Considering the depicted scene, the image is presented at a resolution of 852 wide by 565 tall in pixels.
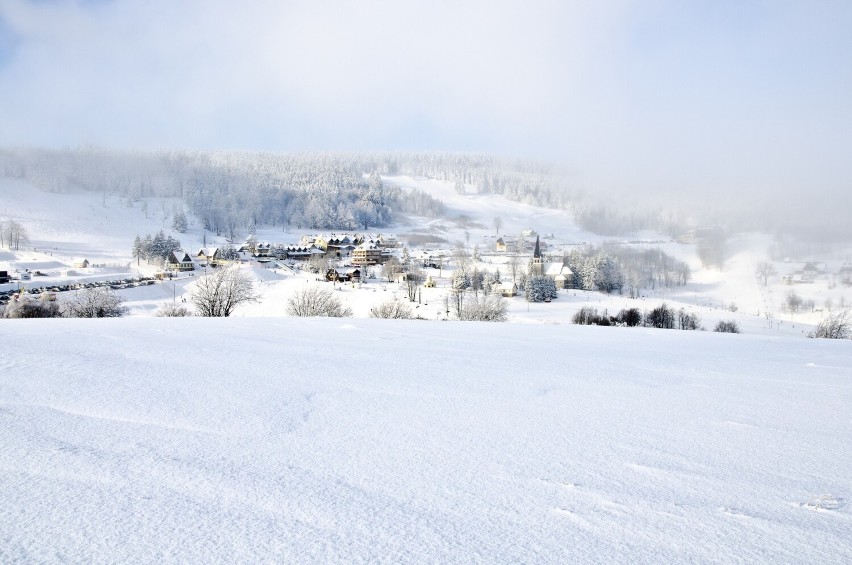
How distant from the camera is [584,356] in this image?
8008 millimetres

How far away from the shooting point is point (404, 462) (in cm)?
308

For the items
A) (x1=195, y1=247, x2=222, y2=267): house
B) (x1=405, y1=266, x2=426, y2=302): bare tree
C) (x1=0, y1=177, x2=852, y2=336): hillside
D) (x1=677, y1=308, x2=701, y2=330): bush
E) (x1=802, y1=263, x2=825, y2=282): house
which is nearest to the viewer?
(x1=677, y1=308, x2=701, y2=330): bush

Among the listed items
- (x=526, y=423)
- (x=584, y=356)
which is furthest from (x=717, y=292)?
(x=526, y=423)

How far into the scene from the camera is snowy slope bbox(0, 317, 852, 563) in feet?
7.10

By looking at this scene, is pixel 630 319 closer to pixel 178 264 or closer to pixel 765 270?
pixel 765 270

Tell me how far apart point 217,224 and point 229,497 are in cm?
15008

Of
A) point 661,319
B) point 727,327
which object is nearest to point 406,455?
point 727,327

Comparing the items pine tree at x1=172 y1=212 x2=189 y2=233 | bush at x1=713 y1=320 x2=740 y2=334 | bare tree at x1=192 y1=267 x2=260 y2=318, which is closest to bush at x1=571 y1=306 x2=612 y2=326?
bush at x1=713 y1=320 x2=740 y2=334

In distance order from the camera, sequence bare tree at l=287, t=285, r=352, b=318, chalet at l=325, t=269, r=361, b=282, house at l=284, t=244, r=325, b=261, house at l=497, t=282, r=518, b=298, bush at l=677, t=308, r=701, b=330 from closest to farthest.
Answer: bare tree at l=287, t=285, r=352, b=318, bush at l=677, t=308, r=701, b=330, house at l=497, t=282, r=518, b=298, chalet at l=325, t=269, r=361, b=282, house at l=284, t=244, r=325, b=261

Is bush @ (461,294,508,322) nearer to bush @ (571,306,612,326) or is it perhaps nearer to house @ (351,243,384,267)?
bush @ (571,306,612,326)

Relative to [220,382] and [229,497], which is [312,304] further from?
[229,497]

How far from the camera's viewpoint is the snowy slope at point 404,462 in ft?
7.10

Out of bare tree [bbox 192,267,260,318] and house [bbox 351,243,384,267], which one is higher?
house [bbox 351,243,384,267]

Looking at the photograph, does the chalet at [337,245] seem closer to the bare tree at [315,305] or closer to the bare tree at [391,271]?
the bare tree at [391,271]
